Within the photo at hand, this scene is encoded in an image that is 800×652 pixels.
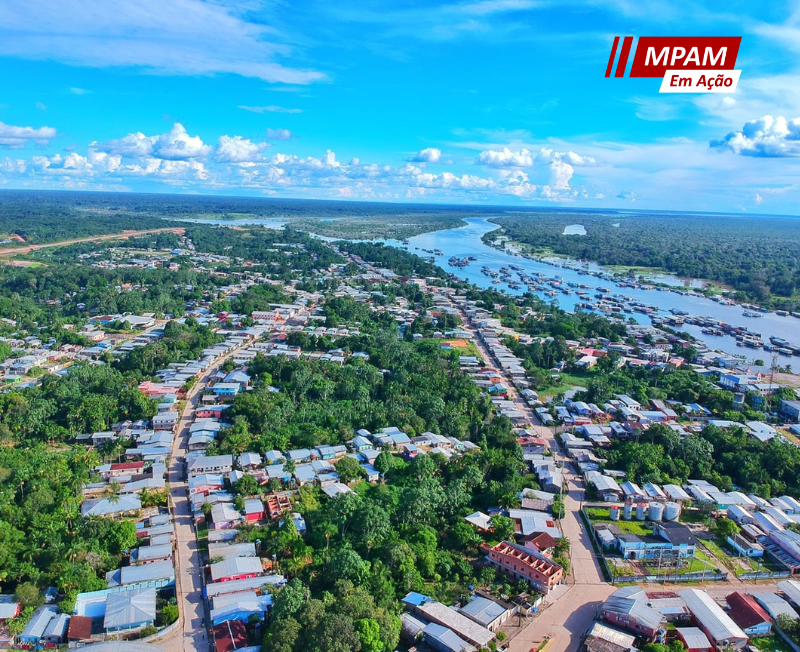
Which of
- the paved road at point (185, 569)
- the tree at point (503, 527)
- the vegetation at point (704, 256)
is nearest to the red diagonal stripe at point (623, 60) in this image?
the tree at point (503, 527)

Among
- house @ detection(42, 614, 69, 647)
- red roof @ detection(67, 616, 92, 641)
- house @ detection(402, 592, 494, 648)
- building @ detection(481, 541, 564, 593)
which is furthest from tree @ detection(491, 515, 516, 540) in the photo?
house @ detection(42, 614, 69, 647)

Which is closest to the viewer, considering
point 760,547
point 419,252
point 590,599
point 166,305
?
point 590,599

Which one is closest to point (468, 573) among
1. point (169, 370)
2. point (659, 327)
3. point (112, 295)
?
point (169, 370)

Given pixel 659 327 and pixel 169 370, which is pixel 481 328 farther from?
pixel 169 370

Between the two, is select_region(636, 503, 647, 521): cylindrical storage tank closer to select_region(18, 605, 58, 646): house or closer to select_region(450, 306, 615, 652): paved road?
select_region(450, 306, 615, 652): paved road

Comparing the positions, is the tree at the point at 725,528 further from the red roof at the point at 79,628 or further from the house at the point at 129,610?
the red roof at the point at 79,628
